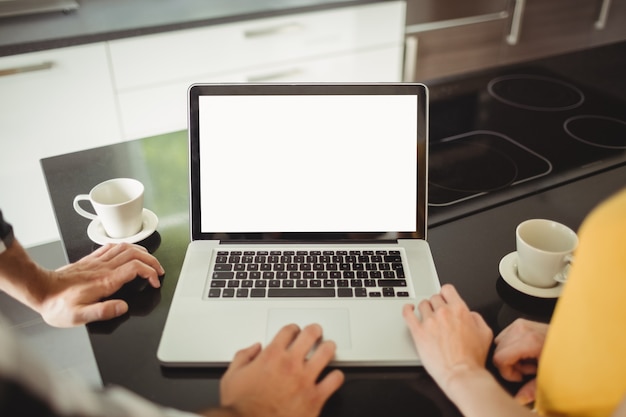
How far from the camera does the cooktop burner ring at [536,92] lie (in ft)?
4.99

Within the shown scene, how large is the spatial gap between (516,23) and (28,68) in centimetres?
206

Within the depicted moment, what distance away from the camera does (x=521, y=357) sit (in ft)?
2.58

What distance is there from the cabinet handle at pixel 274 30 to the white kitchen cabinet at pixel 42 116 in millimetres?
516

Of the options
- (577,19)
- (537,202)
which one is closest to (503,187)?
(537,202)

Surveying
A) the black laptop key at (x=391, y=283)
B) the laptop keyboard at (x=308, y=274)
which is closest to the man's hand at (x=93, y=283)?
the laptop keyboard at (x=308, y=274)

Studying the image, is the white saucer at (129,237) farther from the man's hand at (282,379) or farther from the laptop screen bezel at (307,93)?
the man's hand at (282,379)

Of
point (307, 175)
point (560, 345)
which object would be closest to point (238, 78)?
point (307, 175)

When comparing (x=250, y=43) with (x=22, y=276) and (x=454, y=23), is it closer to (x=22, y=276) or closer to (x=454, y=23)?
(x=454, y=23)

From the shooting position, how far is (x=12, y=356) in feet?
1.32

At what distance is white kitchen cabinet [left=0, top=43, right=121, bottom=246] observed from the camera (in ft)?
6.22

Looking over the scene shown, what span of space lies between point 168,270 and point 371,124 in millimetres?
414

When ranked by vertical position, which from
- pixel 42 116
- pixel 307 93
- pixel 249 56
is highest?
pixel 307 93

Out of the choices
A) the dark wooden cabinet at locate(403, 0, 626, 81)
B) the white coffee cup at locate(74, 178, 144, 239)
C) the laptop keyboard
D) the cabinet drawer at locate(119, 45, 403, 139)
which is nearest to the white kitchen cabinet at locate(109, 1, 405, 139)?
the cabinet drawer at locate(119, 45, 403, 139)

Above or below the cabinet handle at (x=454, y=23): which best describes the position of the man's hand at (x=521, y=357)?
below
